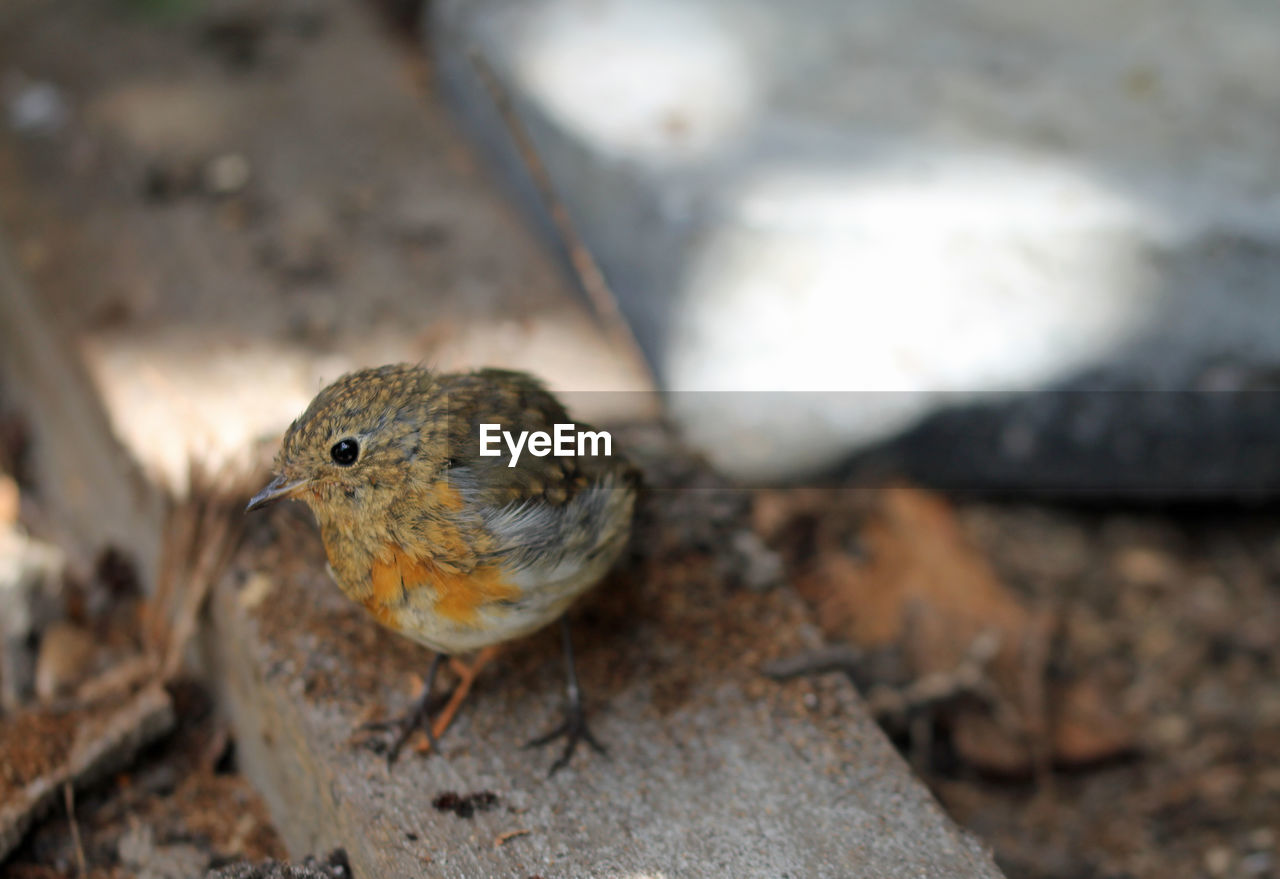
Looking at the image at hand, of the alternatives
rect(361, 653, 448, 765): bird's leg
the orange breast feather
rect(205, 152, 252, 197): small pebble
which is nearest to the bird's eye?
the orange breast feather

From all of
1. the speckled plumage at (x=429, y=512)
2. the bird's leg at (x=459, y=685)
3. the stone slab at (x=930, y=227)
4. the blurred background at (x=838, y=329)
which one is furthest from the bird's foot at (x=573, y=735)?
the stone slab at (x=930, y=227)

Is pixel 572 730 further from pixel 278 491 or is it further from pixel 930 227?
pixel 930 227

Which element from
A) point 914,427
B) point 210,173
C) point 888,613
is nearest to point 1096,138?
point 914,427

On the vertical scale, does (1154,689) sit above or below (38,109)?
below

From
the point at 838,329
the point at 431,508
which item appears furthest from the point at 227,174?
the point at 431,508

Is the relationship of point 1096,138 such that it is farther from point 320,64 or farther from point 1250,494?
point 320,64

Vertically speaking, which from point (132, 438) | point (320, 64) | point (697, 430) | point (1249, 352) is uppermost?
point (320, 64)

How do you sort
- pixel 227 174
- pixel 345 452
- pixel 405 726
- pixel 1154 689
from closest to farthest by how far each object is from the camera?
pixel 345 452 → pixel 405 726 → pixel 1154 689 → pixel 227 174

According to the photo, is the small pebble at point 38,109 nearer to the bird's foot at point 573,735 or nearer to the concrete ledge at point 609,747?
the concrete ledge at point 609,747
